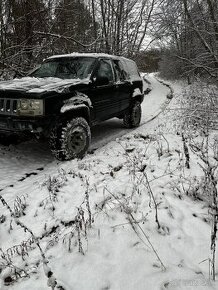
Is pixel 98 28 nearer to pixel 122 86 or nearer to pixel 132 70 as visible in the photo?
pixel 132 70

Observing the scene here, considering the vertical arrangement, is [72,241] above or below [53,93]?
below

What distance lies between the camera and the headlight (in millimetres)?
4457

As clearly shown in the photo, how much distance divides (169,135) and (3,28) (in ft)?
19.2

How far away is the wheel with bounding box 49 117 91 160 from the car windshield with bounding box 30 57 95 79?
1130 millimetres

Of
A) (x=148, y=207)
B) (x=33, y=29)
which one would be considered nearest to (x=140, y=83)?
(x=33, y=29)

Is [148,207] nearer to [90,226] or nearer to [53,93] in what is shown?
[90,226]

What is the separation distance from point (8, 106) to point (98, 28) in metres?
13.9

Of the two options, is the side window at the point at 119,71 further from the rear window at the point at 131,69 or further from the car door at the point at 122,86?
the rear window at the point at 131,69

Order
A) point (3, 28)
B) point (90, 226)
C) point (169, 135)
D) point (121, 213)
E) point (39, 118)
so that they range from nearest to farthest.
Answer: point (90, 226)
point (121, 213)
point (39, 118)
point (169, 135)
point (3, 28)

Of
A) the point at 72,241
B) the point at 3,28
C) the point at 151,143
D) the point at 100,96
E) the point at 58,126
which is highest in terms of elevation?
the point at 3,28

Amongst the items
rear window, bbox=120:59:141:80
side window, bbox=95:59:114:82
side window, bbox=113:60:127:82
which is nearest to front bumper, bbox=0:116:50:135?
side window, bbox=95:59:114:82

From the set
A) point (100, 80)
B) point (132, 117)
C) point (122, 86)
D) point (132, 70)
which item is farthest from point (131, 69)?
point (100, 80)

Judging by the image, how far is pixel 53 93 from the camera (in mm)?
4609

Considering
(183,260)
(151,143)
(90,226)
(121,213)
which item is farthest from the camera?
(151,143)
